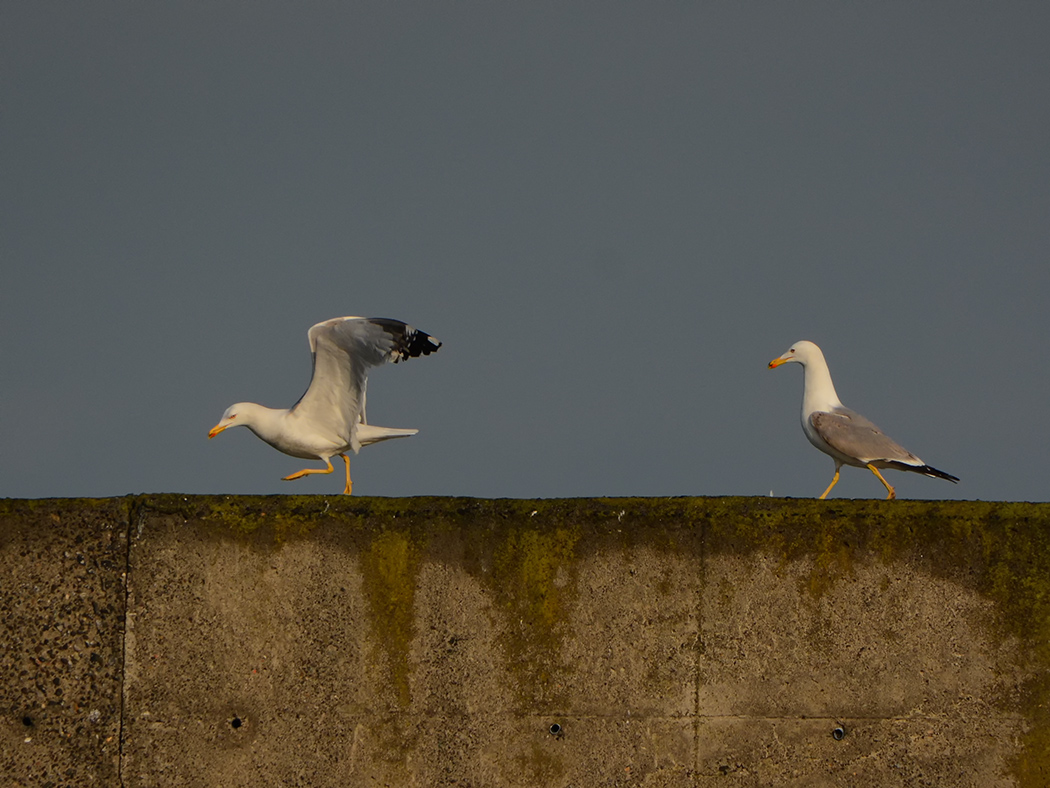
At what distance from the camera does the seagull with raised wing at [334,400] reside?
8.93 metres

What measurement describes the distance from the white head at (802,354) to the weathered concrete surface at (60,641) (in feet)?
20.0

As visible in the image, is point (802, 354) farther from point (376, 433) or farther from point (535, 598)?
point (535, 598)

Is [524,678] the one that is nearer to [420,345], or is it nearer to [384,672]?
[384,672]

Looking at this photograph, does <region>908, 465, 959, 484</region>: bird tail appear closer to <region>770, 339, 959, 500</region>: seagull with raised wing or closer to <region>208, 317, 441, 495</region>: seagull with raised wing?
<region>770, 339, 959, 500</region>: seagull with raised wing

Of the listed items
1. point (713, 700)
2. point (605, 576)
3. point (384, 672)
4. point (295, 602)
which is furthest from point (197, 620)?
point (713, 700)

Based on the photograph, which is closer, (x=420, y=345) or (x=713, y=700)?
(x=713, y=700)

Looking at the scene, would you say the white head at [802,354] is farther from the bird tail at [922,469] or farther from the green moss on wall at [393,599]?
the green moss on wall at [393,599]

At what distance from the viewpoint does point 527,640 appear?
5.29m

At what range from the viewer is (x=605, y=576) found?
17.5 feet

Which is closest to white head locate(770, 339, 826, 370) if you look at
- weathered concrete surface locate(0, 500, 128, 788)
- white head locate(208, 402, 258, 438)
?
white head locate(208, 402, 258, 438)

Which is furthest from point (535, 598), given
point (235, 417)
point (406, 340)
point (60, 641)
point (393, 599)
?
point (235, 417)

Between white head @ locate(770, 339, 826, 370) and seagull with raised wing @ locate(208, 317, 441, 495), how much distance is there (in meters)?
2.90

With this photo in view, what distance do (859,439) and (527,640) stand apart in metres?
4.12

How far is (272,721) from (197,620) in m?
0.55
